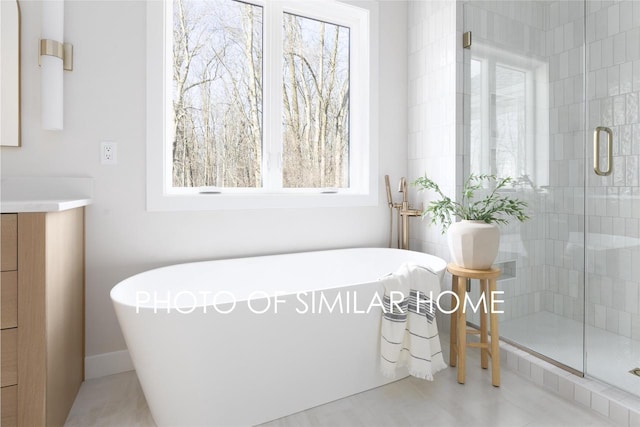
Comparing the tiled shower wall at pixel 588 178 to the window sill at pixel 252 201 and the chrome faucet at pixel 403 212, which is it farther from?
the window sill at pixel 252 201

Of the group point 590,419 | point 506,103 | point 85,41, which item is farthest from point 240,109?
point 590,419

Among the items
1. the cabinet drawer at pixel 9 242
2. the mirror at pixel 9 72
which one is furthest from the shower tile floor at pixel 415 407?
the mirror at pixel 9 72

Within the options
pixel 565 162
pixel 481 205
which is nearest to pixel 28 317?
pixel 481 205

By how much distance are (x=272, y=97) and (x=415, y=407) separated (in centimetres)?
203

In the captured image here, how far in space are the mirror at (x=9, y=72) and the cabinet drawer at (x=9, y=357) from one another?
0.96 metres

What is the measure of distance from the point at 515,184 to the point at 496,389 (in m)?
1.21

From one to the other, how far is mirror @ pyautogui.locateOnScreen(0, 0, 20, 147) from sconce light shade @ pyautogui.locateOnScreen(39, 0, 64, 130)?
0.35ft

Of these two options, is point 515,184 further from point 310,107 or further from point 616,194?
point 310,107

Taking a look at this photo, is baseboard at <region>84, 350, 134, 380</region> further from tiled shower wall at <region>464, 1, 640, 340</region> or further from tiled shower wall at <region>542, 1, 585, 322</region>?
tiled shower wall at <region>542, 1, 585, 322</region>

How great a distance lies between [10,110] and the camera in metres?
1.67

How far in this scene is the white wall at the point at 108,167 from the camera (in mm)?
1755

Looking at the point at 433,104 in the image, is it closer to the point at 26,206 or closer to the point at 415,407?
the point at 415,407

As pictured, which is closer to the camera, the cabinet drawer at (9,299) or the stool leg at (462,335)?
the cabinet drawer at (9,299)

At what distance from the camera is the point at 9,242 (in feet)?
3.99
